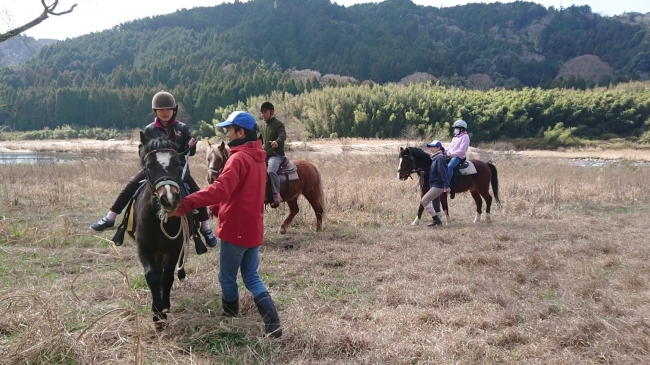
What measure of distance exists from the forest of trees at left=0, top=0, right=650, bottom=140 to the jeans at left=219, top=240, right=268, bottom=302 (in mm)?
35337

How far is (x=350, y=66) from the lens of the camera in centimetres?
11500

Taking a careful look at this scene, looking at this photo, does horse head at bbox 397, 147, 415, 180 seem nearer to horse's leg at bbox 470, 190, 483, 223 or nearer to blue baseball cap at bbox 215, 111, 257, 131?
horse's leg at bbox 470, 190, 483, 223

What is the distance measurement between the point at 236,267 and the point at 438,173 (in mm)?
6270

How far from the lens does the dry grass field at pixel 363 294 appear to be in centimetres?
328

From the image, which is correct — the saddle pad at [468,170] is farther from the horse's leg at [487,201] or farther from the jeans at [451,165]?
the horse's leg at [487,201]

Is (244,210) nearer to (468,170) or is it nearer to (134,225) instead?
(134,225)

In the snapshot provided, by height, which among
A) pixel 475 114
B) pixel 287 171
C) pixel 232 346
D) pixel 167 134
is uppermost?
pixel 475 114

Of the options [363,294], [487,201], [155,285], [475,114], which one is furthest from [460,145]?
[475,114]

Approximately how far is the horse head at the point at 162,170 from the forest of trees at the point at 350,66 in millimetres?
35494

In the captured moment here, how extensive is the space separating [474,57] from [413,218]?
11860 cm

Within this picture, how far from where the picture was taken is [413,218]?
9.88 metres

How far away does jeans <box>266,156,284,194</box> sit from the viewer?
25.7 ft

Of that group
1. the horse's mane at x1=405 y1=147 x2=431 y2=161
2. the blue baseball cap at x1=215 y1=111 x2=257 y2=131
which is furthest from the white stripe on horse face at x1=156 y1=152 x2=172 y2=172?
the horse's mane at x1=405 y1=147 x2=431 y2=161

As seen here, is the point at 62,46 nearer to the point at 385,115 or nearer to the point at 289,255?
the point at 385,115
